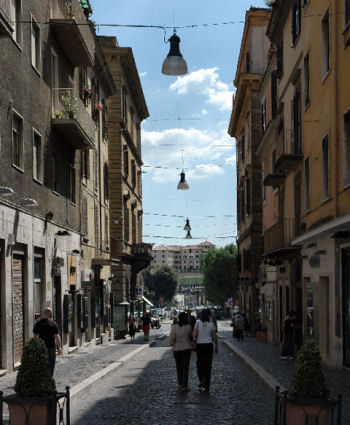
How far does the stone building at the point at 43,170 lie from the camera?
58.7 feet

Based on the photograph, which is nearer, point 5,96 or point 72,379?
point 72,379

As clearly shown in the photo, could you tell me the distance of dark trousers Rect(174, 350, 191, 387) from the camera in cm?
1461

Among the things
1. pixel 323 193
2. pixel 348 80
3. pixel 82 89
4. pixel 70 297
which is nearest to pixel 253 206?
pixel 82 89

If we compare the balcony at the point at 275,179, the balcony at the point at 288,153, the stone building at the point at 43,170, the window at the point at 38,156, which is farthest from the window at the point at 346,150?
the balcony at the point at 275,179

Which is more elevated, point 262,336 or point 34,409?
point 34,409

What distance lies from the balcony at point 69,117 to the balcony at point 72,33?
1311mm

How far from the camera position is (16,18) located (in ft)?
A: 62.9

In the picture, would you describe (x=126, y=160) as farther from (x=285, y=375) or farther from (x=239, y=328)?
(x=285, y=375)

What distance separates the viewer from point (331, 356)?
1959 centimetres

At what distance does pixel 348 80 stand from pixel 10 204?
8.17 metres

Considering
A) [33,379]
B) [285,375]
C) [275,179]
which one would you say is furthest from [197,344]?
[275,179]

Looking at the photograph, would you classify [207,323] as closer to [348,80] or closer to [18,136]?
[348,80]

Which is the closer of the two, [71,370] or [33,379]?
[33,379]

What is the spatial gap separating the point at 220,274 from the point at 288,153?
79.0 metres
